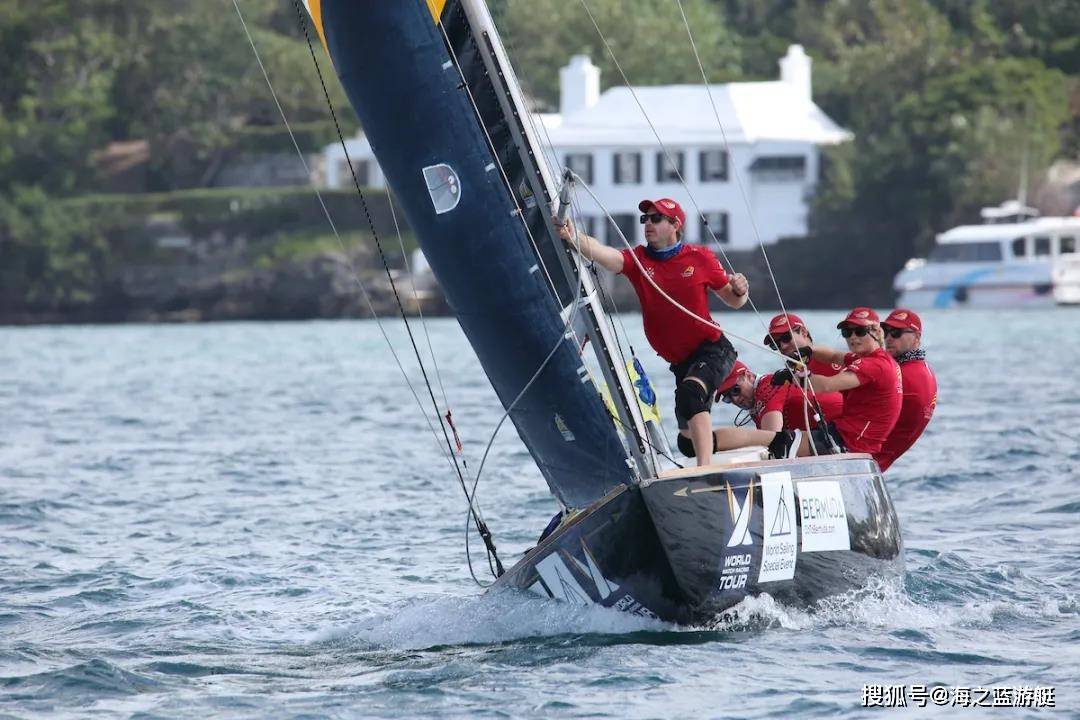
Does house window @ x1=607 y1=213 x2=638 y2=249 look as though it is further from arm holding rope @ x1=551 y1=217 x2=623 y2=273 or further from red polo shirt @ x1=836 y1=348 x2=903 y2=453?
arm holding rope @ x1=551 y1=217 x2=623 y2=273

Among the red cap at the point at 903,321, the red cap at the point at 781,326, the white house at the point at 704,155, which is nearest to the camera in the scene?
the red cap at the point at 781,326

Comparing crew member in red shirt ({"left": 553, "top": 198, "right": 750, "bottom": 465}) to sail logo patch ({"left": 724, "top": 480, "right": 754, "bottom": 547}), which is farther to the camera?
crew member in red shirt ({"left": 553, "top": 198, "right": 750, "bottom": 465})

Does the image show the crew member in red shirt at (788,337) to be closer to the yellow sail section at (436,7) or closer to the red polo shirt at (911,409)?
the red polo shirt at (911,409)

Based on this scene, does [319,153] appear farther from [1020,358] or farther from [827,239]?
[1020,358]

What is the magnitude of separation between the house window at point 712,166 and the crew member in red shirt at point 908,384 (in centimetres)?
5290

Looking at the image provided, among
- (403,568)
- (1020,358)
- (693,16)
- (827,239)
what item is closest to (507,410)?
(403,568)

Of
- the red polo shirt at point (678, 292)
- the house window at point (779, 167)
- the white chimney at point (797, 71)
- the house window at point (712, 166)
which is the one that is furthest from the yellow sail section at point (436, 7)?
the white chimney at point (797, 71)

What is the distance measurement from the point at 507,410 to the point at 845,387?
1.73 meters

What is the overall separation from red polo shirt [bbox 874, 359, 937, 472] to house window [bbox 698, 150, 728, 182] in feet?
174

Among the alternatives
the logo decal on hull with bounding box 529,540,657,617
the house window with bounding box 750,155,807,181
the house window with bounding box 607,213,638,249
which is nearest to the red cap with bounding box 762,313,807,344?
the logo decal on hull with bounding box 529,540,657,617

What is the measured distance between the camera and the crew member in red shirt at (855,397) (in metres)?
10.4

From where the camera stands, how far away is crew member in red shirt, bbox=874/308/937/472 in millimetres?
11078

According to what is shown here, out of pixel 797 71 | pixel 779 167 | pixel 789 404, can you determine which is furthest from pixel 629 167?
pixel 789 404

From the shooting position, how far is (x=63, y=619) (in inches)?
424
